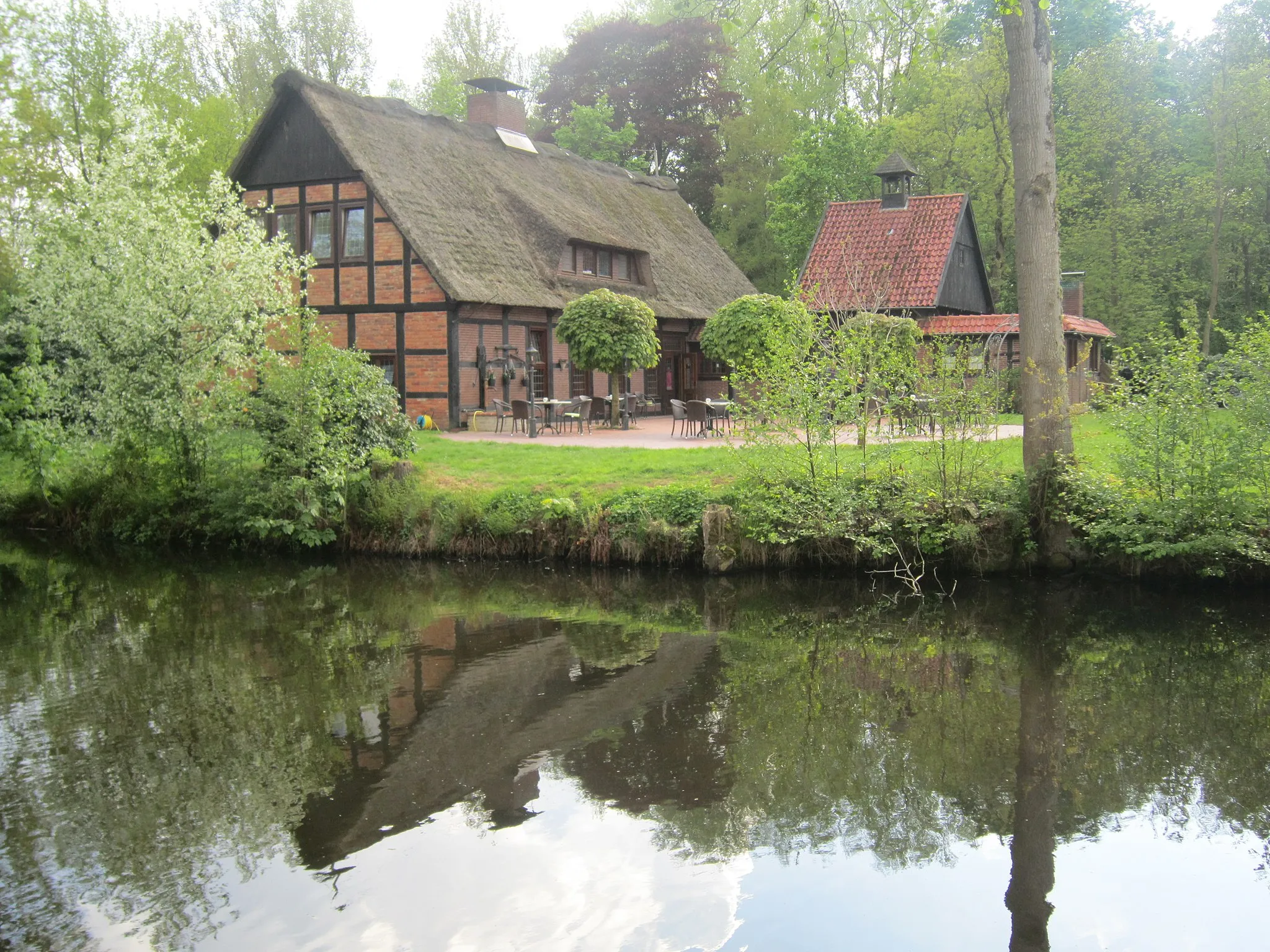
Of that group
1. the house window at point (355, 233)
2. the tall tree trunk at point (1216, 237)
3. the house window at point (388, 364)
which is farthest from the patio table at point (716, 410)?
the tall tree trunk at point (1216, 237)

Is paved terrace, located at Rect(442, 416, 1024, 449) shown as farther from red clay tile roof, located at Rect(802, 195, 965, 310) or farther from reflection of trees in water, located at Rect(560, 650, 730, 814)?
reflection of trees in water, located at Rect(560, 650, 730, 814)

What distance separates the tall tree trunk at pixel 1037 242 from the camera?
1033cm

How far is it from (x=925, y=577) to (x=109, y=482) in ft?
31.9

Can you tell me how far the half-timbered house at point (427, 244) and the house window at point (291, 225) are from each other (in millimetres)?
26

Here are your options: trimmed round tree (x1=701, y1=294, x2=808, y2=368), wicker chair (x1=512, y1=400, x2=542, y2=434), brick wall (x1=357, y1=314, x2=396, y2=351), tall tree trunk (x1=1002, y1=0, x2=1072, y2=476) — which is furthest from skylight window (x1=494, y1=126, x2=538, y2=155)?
tall tree trunk (x1=1002, y1=0, x2=1072, y2=476)

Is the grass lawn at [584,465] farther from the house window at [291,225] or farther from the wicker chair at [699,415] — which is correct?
the house window at [291,225]

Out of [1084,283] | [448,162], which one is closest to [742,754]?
[448,162]

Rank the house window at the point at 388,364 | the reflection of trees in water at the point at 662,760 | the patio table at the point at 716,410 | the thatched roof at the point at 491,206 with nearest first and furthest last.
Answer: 1. the reflection of trees in water at the point at 662,760
2. the patio table at the point at 716,410
3. the thatched roof at the point at 491,206
4. the house window at the point at 388,364

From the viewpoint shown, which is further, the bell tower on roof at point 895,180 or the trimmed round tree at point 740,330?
the bell tower on roof at point 895,180

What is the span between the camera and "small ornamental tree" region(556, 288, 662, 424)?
18.3 metres

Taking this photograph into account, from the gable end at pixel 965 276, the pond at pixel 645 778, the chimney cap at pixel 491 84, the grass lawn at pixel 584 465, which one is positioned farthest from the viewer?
the chimney cap at pixel 491 84

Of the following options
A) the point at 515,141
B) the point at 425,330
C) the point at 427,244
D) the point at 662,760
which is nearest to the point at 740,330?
the point at 425,330

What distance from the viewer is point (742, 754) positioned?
6309 millimetres

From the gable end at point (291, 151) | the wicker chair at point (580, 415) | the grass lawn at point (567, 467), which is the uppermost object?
the gable end at point (291, 151)
